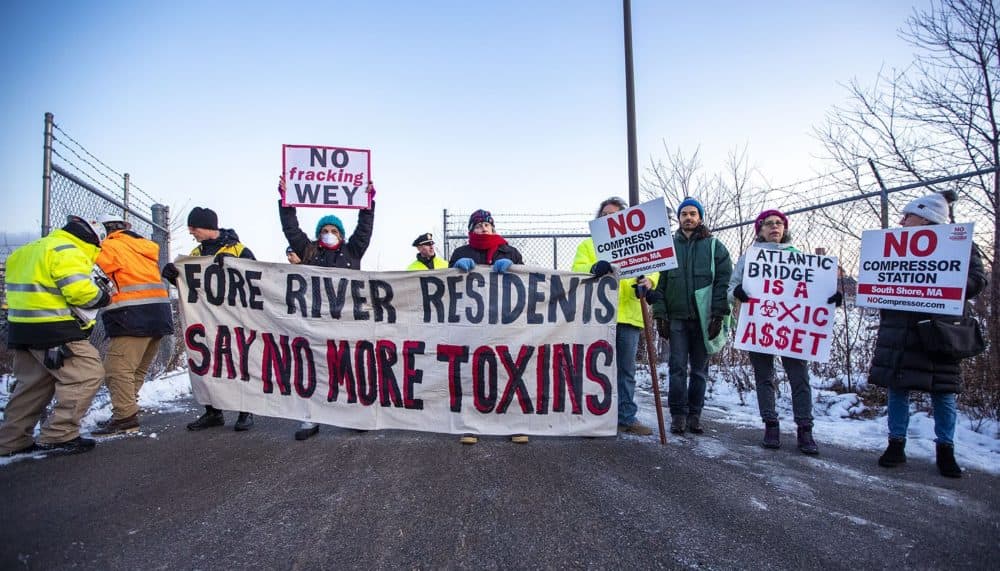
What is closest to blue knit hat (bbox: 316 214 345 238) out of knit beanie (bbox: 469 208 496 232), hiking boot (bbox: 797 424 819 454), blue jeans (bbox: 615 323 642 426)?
knit beanie (bbox: 469 208 496 232)

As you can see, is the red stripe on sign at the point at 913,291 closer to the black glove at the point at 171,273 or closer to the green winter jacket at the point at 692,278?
the green winter jacket at the point at 692,278

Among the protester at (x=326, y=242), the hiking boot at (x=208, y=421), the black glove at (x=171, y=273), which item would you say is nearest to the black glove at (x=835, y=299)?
the protester at (x=326, y=242)

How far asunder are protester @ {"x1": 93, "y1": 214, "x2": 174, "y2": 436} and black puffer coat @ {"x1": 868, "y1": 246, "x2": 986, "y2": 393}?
6462 mm

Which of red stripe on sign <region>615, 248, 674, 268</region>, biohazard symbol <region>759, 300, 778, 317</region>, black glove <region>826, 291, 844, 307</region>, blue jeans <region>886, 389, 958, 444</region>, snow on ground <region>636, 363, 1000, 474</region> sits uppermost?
red stripe on sign <region>615, 248, 674, 268</region>

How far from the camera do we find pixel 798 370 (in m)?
4.08

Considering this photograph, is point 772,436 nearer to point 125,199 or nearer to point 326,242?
point 326,242

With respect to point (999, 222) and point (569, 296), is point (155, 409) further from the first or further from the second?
point (999, 222)

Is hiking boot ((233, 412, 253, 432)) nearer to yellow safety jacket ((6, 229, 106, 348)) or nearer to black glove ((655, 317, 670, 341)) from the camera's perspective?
yellow safety jacket ((6, 229, 106, 348))

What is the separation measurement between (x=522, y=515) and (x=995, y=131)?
5752 millimetres

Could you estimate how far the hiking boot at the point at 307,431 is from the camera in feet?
13.8

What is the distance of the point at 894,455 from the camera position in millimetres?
3547

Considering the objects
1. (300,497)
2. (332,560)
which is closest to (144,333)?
(300,497)

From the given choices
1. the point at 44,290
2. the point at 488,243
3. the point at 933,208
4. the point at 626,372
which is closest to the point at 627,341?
the point at 626,372

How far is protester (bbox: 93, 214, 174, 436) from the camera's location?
175 inches
